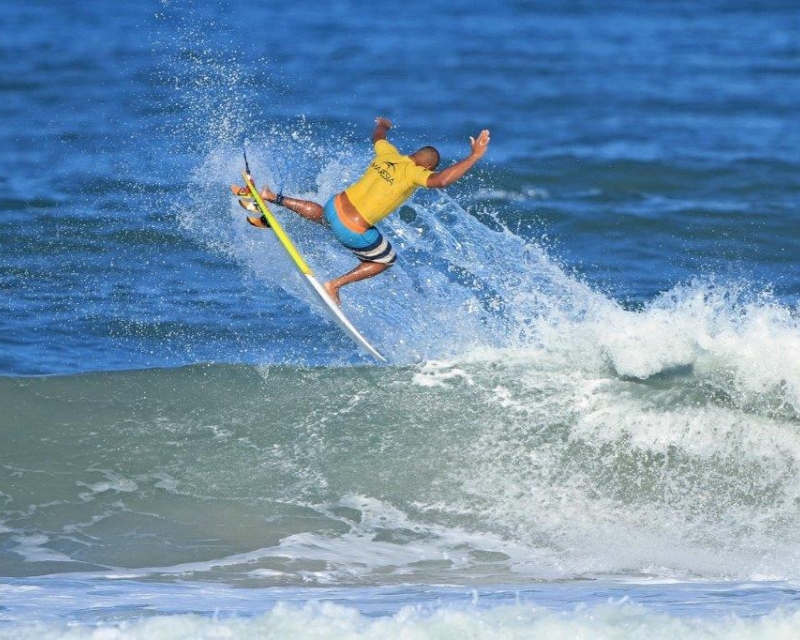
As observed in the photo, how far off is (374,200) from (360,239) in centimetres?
38

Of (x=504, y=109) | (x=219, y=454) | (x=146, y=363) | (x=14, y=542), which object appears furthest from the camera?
(x=504, y=109)

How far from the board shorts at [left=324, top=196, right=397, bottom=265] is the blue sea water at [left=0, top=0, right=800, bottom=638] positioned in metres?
1.21

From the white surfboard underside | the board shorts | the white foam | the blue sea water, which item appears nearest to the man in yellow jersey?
the board shorts

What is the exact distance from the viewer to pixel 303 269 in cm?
1141

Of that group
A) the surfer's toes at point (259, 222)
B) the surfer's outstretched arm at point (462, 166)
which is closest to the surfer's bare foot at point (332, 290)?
the surfer's toes at point (259, 222)

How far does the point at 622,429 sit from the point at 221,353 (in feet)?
13.4

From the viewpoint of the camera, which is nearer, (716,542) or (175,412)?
(716,542)

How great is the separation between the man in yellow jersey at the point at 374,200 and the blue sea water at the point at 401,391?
128cm

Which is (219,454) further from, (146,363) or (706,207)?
(706,207)

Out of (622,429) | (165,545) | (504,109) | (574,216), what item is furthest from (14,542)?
(504,109)

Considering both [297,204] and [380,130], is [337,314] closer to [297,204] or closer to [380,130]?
[297,204]

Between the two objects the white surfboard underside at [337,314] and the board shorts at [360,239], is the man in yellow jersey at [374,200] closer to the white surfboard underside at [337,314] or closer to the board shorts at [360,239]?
the board shorts at [360,239]

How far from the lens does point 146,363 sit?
41.8ft

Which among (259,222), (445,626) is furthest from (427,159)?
(445,626)
